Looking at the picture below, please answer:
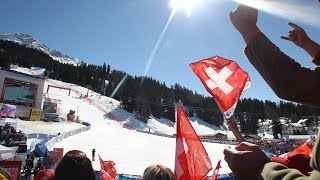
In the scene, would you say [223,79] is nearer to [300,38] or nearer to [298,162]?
[300,38]

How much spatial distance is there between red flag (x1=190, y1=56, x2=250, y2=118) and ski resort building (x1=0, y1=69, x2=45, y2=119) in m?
54.2

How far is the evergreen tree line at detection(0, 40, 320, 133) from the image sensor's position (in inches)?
4653

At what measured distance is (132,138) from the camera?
49219 millimetres

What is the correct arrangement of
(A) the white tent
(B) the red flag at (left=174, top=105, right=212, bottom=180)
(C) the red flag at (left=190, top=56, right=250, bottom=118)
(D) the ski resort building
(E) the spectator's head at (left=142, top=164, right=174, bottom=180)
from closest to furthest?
(E) the spectator's head at (left=142, top=164, right=174, bottom=180), (C) the red flag at (left=190, top=56, right=250, bottom=118), (B) the red flag at (left=174, top=105, right=212, bottom=180), (A) the white tent, (D) the ski resort building

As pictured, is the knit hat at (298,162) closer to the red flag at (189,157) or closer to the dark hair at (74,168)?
the dark hair at (74,168)

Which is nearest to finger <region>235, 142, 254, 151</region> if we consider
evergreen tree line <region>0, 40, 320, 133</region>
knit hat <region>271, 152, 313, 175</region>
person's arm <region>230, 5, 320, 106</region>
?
person's arm <region>230, 5, 320, 106</region>

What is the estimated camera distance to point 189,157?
5363mm

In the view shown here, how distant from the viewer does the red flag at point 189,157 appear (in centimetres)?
520

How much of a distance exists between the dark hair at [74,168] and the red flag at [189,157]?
2456mm

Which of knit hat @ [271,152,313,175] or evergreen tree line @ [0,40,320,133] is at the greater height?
evergreen tree line @ [0,40,320,133]

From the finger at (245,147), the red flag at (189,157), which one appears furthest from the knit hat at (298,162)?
the red flag at (189,157)

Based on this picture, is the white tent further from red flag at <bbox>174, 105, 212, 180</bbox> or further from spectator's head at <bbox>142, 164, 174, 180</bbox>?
spectator's head at <bbox>142, 164, 174, 180</bbox>

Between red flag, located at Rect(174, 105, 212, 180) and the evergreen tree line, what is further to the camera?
the evergreen tree line

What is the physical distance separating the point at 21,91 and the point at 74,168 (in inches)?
2292
